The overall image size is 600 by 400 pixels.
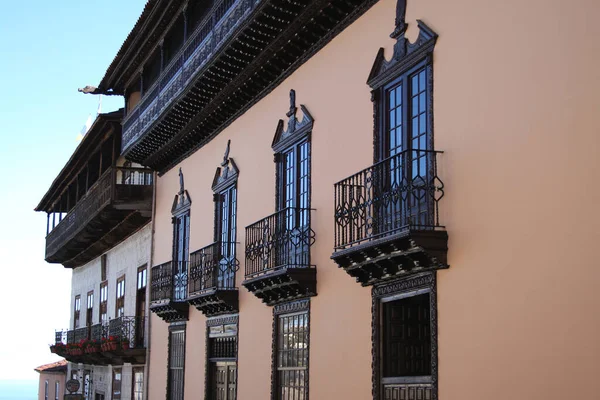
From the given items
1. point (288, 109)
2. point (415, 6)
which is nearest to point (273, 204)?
point (288, 109)

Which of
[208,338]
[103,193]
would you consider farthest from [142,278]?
[208,338]

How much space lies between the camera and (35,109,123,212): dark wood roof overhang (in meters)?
26.4

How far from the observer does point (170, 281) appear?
69.7 ft

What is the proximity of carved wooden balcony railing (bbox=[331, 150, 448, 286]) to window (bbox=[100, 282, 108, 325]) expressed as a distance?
59.6ft

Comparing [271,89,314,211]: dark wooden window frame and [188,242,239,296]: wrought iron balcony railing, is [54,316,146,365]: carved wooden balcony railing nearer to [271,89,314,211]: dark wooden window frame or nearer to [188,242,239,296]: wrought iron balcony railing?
[188,242,239,296]: wrought iron balcony railing

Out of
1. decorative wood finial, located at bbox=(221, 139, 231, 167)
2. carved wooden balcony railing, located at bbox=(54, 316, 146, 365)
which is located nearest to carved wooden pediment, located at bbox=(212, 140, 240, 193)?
decorative wood finial, located at bbox=(221, 139, 231, 167)

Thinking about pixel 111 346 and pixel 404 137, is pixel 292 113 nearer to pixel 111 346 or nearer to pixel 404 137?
pixel 404 137

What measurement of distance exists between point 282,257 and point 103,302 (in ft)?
54.2

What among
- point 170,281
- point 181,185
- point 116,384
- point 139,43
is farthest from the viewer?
point 116,384

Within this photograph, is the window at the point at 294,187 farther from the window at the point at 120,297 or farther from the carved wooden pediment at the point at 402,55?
the window at the point at 120,297

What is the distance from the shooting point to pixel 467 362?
10.3 meters

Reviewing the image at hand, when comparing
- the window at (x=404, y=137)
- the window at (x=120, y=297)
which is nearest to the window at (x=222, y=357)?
the window at (x=404, y=137)

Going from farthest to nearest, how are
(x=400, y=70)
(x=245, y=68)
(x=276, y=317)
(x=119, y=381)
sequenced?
(x=119, y=381)
(x=245, y=68)
(x=276, y=317)
(x=400, y=70)

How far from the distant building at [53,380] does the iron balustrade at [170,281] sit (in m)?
18.7
